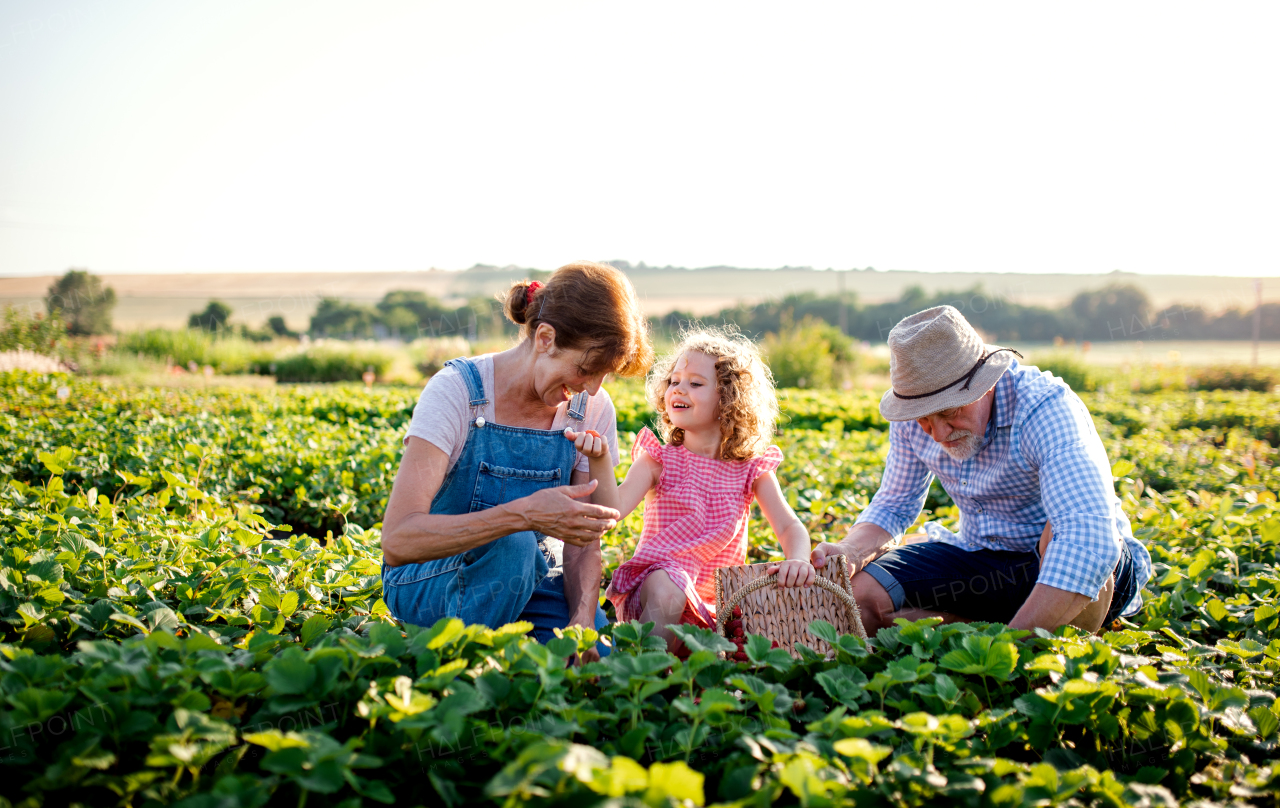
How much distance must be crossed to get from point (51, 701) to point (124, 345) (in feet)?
62.8

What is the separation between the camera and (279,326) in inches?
999

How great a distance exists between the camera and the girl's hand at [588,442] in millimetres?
2258

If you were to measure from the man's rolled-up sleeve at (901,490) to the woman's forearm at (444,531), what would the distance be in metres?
1.45

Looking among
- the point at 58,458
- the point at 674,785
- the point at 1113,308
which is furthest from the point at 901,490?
the point at 1113,308

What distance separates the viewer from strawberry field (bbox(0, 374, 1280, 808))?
1.26 m

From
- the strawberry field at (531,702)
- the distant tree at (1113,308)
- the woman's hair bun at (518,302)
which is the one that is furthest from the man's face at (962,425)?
the distant tree at (1113,308)

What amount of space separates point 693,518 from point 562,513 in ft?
2.80

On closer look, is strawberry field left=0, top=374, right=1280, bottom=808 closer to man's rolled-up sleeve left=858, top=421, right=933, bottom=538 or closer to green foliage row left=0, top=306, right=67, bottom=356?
man's rolled-up sleeve left=858, top=421, right=933, bottom=538

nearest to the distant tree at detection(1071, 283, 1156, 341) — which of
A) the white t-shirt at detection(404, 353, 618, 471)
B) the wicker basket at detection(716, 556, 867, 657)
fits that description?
the wicker basket at detection(716, 556, 867, 657)

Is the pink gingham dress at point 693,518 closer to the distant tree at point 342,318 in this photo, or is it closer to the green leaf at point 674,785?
the green leaf at point 674,785

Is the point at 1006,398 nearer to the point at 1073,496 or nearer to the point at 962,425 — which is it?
the point at 962,425

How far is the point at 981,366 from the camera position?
2.39 metres

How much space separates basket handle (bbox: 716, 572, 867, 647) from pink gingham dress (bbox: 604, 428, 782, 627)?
398 millimetres

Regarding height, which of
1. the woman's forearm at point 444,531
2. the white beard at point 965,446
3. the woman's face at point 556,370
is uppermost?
the woman's face at point 556,370
